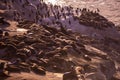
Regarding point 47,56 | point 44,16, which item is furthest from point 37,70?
point 44,16

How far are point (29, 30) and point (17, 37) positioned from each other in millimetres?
3710

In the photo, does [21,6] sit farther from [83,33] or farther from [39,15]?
[83,33]

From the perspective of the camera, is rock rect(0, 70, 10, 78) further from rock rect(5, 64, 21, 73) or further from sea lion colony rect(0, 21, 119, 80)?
rock rect(5, 64, 21, 73)

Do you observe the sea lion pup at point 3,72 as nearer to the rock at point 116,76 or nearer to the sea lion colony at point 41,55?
the sea lion colony at point 41,55

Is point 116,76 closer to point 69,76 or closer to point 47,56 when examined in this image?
point 47,56

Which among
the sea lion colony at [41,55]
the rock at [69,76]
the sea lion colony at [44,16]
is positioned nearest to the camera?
the rock at [69,76]

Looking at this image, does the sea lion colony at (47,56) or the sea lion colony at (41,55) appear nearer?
the sea lion colony at (41,55)

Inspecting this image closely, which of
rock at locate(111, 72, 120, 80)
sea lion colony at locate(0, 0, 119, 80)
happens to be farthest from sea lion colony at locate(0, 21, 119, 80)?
rock at locate(111, 72, 120, 80)

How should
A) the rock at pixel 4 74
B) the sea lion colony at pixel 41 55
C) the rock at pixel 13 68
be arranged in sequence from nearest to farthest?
1. the rock at pixel 4 74
2. the rock at pixel 13 68
3. the sea lion colony at pixel 41 55

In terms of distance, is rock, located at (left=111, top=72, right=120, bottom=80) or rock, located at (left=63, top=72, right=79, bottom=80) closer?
rock, located at (left=63, top=72, right=79, bottom=80)

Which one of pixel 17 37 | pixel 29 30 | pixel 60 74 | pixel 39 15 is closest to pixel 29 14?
pixel 39 15

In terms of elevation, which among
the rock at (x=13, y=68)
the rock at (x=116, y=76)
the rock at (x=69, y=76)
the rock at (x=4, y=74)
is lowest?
the rock at (x=116, y=76)

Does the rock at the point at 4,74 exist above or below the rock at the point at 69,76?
above

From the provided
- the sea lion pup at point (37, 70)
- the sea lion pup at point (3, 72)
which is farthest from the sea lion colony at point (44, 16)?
the sea lion pup at point (3, 72)
